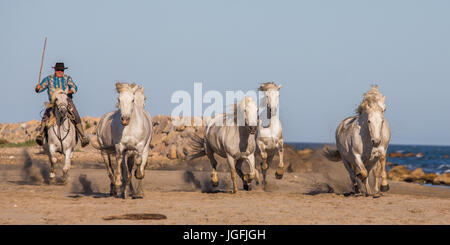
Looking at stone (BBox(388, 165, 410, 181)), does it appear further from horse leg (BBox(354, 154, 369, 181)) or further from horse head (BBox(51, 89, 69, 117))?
horse head (BBox(51, 89, 69, 117))

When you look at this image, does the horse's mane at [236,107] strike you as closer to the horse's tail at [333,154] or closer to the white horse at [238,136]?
the white horse at [238,136]

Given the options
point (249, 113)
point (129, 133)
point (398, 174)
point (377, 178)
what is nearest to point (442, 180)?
point (398, 174)

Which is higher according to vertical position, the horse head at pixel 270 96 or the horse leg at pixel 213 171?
the horse head at pixel 270 96

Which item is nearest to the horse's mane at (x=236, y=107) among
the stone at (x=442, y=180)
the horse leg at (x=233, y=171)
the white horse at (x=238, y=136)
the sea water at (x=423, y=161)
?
the white horse at (x=238, y=136)

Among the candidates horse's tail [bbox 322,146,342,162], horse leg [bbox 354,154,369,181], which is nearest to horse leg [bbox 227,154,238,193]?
horse leg [bbox 354,154,369,181]

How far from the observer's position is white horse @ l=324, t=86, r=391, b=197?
13336 millimetres

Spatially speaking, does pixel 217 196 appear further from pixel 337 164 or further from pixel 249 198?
pixel 337 164

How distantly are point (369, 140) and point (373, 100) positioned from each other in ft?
2.74

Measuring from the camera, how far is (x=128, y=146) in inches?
502

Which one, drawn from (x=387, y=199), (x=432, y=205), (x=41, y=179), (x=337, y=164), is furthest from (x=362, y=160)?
(x=41, y=179)

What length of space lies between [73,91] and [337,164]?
760 cm

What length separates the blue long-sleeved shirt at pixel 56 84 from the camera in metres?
15.5

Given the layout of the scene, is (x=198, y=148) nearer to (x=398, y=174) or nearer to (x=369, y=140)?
(x=369, y=140)

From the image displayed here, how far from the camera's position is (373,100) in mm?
13594
